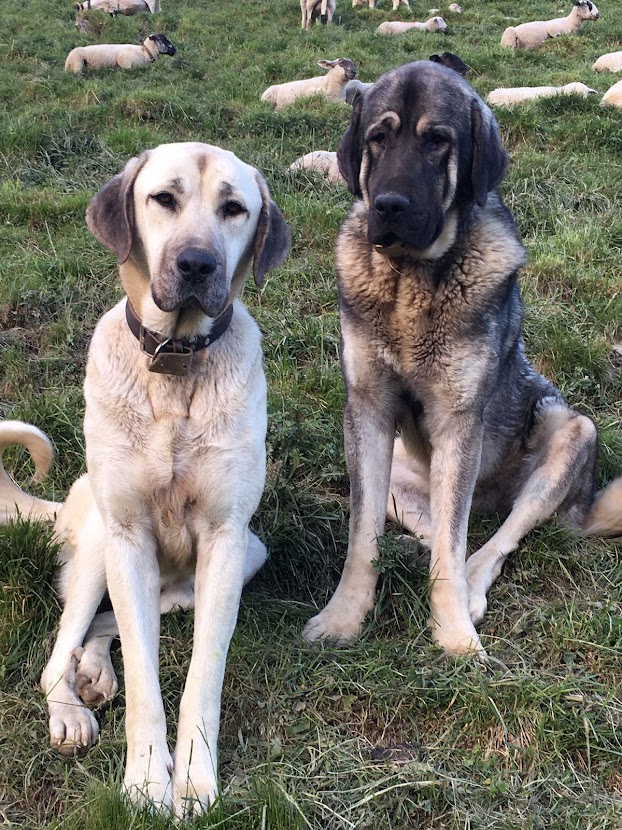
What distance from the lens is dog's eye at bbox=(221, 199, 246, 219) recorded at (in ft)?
9.19

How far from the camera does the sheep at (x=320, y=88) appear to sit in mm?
9766

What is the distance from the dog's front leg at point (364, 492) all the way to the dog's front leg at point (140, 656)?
2.92ft

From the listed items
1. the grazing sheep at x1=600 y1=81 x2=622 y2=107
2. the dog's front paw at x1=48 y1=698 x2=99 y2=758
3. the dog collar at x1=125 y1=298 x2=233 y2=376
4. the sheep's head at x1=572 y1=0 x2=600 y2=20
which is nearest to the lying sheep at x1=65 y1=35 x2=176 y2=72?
the grazing sheep at x1=600 y1=81 x2=622 y2=107

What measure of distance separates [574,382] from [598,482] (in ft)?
2.40

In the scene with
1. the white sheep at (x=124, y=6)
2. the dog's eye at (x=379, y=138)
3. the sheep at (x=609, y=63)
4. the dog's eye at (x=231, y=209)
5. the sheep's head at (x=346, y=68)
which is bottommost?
the white sheep at (x=124, y=6)

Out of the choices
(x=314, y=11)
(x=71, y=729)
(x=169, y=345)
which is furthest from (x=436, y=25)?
(x=71, y=729)

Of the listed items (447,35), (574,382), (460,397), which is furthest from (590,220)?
(447,35)

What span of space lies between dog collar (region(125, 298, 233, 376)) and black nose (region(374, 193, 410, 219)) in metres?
0.70

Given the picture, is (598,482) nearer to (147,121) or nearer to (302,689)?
(302,689)

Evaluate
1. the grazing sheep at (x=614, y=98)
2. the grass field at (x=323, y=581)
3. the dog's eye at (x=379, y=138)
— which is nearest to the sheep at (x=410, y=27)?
the grazing sheep at (x=614, y=98)

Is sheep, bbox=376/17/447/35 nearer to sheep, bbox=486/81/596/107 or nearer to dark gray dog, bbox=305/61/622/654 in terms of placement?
sheep, bbox=486/81/596/107

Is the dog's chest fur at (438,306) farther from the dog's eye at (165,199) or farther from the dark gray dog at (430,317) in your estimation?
the dog's eye at (165,199)

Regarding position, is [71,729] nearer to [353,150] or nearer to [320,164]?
[353,150]

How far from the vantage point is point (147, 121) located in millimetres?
8312
